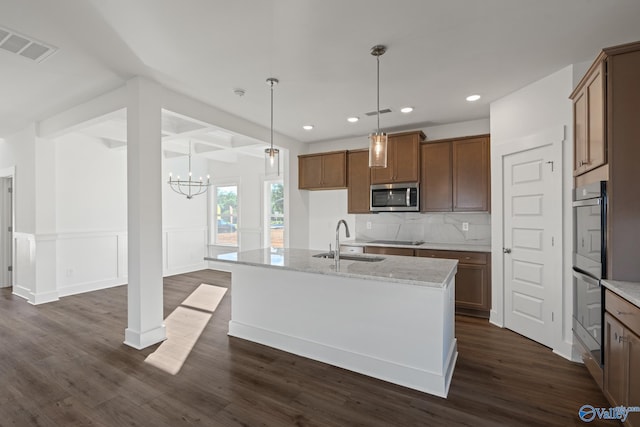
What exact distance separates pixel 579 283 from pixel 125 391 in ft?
12.1

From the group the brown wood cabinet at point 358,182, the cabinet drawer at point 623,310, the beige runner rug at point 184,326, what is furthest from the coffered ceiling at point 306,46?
the beige runner rug at point 184,326

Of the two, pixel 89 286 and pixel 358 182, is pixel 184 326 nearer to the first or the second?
pixel 89 286

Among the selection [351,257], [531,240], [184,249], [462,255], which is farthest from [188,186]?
[531,240]

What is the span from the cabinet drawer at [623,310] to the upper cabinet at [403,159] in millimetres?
2729

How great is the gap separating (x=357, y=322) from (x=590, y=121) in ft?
7.86

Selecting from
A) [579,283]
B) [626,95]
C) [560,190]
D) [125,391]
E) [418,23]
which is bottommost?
[125,391]

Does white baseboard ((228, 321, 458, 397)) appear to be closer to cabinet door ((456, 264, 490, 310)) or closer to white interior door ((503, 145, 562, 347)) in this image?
white interior door ((503, 145, 562, 347))

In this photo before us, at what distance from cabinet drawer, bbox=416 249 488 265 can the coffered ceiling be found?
1.88 meters

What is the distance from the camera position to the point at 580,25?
7.19 ft

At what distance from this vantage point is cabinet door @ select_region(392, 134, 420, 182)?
4461 millimetres

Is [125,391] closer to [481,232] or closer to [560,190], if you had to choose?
[560,190]

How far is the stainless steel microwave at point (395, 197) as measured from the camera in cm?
447

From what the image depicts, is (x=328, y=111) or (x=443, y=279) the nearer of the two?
(x=443, y=279)

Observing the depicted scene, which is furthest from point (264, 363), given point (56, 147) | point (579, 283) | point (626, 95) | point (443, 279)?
point (56, 147)
